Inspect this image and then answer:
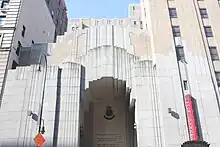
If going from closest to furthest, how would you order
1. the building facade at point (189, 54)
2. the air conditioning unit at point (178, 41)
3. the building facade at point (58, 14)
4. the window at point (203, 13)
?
the building facade at point (189, 54) → the air conditioning unit at point (178, 41) → the window at point (203, 13) → the building facade at point (58, 14)

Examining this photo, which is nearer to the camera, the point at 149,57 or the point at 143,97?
the point at 143,97

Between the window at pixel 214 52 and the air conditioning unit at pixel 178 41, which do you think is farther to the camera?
the window at pixel 214 52

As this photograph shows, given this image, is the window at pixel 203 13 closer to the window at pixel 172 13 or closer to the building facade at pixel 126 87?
the building facade at pixel 126 87

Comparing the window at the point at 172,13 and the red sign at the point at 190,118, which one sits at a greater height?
the window at the point at 172,13

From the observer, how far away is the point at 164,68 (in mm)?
29625

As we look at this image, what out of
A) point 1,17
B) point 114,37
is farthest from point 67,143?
point 1,17

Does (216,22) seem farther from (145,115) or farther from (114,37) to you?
(145,115)

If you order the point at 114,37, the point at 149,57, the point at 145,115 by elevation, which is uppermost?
the point at 114,37

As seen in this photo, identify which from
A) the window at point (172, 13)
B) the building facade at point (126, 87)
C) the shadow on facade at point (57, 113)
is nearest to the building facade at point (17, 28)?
the building facade at point (126, 87)

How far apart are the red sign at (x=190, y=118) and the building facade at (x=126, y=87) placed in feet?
0.31

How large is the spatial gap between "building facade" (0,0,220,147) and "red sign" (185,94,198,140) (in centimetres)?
10

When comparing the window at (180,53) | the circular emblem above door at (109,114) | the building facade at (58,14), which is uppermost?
the building facade at (58,14)

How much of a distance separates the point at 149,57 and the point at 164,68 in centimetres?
361

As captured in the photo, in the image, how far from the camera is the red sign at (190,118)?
25.5 metres
